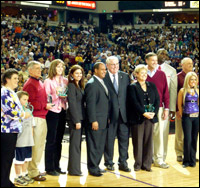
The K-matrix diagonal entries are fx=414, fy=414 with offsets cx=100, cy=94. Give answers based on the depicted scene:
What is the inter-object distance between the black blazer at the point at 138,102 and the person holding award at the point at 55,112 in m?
0.98

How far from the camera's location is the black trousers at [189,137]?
6312 mm

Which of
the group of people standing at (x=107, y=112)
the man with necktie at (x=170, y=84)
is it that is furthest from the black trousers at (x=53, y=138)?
the man with necktie at (x=170, y=84)

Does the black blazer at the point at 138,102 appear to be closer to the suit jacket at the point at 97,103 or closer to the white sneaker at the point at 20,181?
the suit jacket at the point at 97,103

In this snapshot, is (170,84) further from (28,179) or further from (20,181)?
(20,181)

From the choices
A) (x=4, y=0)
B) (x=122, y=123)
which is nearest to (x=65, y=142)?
(x=122, y=123)

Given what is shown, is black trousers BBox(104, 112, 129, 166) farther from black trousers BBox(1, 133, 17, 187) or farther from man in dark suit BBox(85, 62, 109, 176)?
black trousers BBox(1, 133, 17, 187)

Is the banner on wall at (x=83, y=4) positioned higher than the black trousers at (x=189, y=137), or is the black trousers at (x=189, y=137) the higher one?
the banner on wall at (x=83, y=4)

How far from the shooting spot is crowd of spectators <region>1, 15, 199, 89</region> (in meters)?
16.2

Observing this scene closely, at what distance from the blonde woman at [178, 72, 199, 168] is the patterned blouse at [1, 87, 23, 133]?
2765 mm

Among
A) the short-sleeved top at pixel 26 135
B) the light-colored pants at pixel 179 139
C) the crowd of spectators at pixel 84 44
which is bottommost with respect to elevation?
the light-colored pants at pixel 179 139

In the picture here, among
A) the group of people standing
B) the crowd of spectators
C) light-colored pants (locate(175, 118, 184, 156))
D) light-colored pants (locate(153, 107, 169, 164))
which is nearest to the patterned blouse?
the group of people standing

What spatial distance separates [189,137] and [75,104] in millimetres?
1930

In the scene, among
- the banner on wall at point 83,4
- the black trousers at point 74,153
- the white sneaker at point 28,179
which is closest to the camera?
the white sneaker at point 28,179

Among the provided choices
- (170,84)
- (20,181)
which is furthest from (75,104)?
(170,84)
